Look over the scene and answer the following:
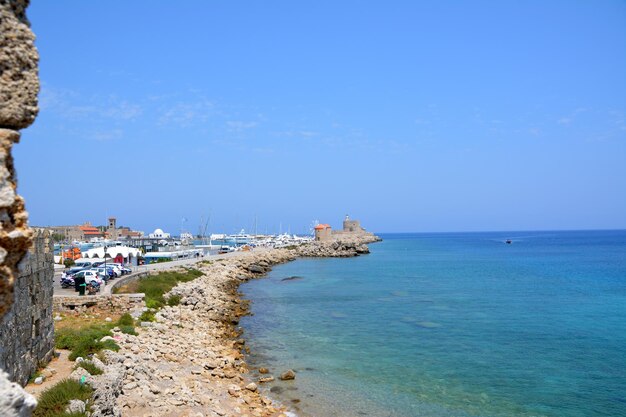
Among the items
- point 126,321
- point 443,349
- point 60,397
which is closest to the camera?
point 60,397

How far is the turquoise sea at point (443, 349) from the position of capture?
15.1 m

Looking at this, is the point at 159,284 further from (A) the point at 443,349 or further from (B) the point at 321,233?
(B) the point at 321,233

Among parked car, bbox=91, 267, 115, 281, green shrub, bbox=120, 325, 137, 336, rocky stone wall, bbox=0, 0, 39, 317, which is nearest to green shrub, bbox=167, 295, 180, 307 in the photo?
parked car, bbox=91, 267, 115, 281

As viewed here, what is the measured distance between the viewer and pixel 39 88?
3.59 meters

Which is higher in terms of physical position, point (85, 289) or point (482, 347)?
point (85, 289)

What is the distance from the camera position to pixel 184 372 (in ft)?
50.0

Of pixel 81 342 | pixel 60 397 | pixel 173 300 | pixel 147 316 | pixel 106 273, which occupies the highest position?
pixel 106 273

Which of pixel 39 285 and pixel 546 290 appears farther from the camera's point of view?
pixel 546 290

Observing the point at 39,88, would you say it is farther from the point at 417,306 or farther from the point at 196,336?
the point at 417,306

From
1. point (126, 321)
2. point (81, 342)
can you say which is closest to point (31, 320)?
point (81, 342)

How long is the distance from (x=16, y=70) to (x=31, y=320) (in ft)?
30.9

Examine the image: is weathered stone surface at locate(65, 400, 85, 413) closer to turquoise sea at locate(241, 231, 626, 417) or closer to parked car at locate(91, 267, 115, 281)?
turquoise sea at locate(241, 231, 626, 417)

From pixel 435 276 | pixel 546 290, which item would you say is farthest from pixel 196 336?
pixel 435 276

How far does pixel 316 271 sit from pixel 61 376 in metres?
49.4
